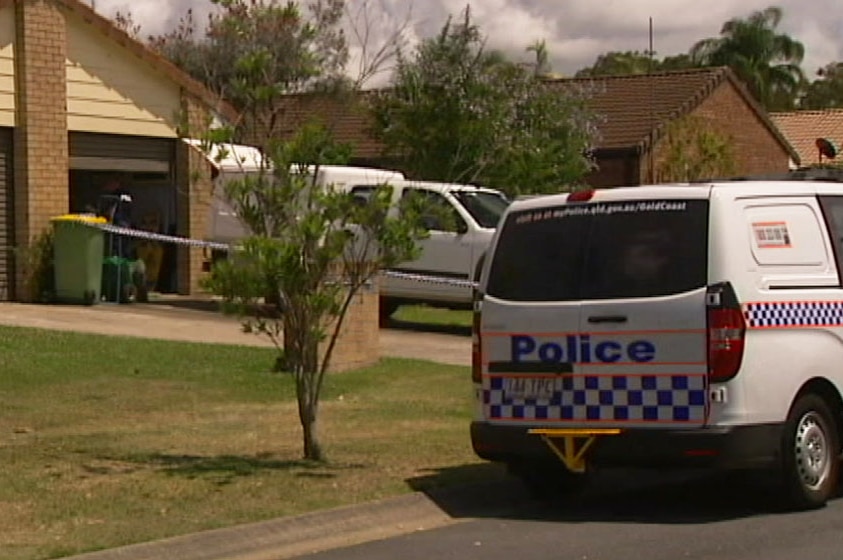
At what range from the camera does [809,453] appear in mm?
10039

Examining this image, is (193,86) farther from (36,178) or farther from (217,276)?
(217,276)

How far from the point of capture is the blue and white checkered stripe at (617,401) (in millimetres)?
9570

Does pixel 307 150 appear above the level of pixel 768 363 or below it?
above

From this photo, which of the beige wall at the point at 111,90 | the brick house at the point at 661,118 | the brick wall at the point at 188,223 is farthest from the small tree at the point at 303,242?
the brick house at the point at 661,118

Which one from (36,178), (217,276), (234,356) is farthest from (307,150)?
(36,178)

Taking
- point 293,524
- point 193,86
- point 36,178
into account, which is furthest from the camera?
point 193,86

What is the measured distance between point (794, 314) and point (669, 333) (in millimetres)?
860

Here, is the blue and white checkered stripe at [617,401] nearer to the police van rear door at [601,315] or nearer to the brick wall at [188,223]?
the police van rear door at [601,315]

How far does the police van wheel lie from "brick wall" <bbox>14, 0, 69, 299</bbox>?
14.0 metres

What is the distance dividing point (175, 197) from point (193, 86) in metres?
1.92

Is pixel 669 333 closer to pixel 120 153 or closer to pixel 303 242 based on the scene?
pixel 303 242

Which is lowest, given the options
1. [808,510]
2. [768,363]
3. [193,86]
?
[808,510]

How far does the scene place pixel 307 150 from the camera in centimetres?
1089

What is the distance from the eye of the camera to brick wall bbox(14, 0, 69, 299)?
2164 centimetres
